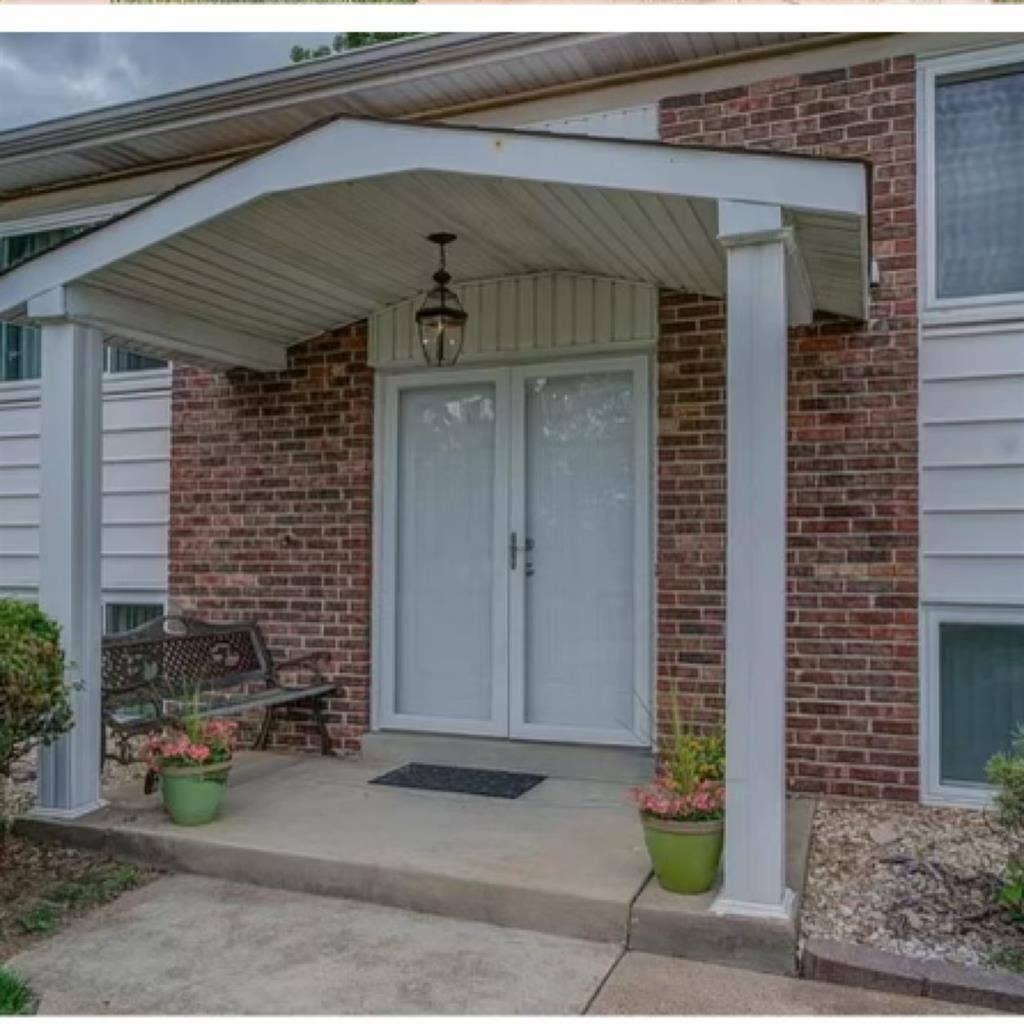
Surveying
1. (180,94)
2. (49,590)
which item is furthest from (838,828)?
(180,94)

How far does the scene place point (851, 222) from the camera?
10.9 ft

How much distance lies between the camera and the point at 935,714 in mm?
4504

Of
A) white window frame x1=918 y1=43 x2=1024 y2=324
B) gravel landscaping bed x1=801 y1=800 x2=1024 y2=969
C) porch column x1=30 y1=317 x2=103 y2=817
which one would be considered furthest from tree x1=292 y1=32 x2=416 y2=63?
gravel landscaping bed x1=801 y1=800 x2=1024 y2=969

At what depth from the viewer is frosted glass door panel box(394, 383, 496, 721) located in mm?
5340

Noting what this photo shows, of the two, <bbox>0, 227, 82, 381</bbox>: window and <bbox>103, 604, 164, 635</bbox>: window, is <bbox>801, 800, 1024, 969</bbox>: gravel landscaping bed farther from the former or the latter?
<bbox>0, 227, 82, 381</bbox>: window

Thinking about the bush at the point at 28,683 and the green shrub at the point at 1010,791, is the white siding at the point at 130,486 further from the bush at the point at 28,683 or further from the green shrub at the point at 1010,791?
the green shrub at the point at 1010,791

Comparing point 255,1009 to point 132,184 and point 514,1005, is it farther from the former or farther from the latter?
point 132,184

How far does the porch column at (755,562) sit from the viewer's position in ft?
10.5

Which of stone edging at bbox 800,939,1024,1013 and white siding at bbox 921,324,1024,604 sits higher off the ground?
white siding at bbox 921,324,1024,604

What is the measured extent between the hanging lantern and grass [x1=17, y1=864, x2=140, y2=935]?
8.80 ft

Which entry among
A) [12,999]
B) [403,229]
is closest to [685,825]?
[12,999]

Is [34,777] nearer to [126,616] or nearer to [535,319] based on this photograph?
[126,616]

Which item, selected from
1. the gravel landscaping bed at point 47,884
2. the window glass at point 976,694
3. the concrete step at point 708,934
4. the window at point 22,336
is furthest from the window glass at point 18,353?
the window glass at point 976,694

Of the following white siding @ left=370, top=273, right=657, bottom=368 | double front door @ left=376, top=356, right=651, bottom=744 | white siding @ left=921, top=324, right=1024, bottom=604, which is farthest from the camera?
→ double front door @ left=376, top=356, right=651, bottom=744
